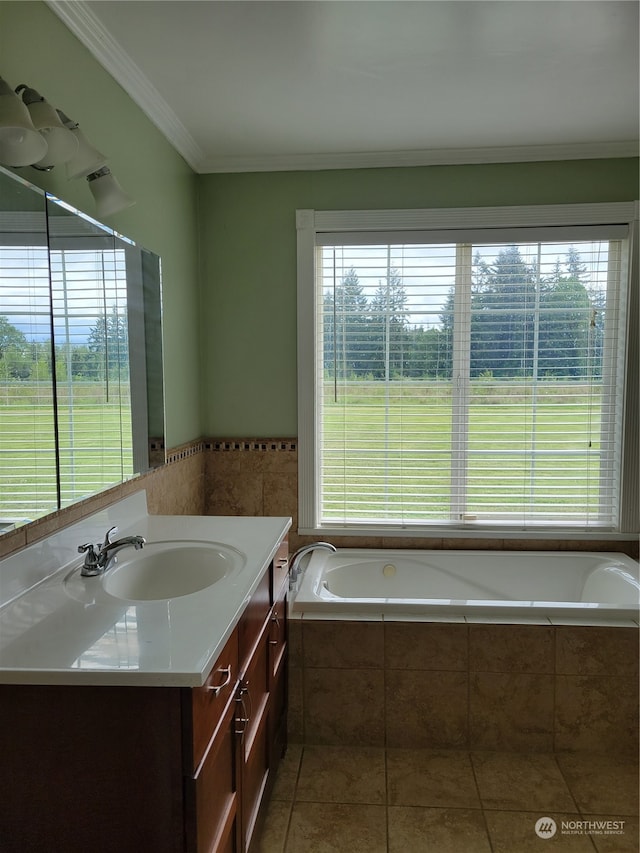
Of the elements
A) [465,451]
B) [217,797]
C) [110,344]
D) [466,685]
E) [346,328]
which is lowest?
[466,685]

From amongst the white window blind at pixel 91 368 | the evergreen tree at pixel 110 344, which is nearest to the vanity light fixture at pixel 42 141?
the white window blind at pixel 91 368

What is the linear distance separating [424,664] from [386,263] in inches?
78.9

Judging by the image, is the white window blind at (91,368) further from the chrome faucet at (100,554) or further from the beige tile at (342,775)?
the beige tile at (342,775)

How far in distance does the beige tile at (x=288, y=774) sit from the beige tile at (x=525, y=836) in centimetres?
69

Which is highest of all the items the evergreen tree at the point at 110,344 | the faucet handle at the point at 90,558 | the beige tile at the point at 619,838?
the evergreen tree at the point at 110,344

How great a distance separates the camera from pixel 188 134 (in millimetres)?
2658

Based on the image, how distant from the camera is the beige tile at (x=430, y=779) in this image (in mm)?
1991

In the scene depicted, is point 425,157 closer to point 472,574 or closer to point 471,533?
point 471,533

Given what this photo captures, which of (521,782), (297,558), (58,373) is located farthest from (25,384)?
(521,782)

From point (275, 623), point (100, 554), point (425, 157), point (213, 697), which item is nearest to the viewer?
point (213, 697)

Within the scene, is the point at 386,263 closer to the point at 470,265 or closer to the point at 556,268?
the point at 470,265

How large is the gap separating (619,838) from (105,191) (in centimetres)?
262

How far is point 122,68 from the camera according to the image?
2.02m

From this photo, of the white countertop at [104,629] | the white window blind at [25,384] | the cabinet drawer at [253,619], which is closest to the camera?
the white countertop at [104,629]
